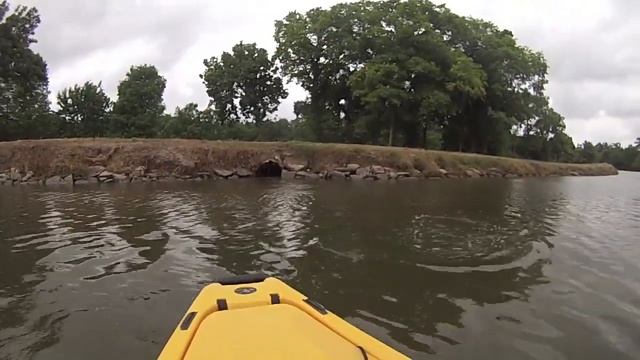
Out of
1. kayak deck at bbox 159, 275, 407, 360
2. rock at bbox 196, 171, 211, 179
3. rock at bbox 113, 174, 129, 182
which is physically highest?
kayak deck at bbox 159, 275, 407, 360

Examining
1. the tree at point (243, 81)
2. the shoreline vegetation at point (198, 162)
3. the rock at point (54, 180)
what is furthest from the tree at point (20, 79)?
the rock at point (54, 180)

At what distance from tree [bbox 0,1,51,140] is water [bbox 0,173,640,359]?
41852 mm

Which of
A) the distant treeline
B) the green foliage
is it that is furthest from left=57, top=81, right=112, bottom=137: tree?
the green foliage

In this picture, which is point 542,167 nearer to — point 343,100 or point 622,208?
point 343,100

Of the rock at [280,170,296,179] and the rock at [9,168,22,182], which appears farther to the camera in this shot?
the rock at [280,170,296,179]

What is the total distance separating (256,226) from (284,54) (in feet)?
120

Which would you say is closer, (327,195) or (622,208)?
(622,208)

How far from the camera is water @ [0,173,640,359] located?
16.1ft

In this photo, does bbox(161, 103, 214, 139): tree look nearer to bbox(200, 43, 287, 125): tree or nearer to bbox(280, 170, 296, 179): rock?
bbox(200, 43, 287, 125): tree

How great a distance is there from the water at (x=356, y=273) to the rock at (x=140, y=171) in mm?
13381

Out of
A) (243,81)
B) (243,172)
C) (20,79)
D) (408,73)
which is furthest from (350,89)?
(20,79)

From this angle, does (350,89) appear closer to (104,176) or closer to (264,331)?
(104,176)

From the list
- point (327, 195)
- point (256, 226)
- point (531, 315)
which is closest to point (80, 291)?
point (256, 226)

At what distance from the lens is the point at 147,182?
26297 mm
